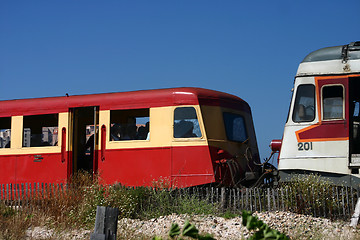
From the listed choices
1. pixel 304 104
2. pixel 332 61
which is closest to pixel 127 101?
pixel 304 104

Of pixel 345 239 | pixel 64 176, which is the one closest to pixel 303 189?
pixel 345 239

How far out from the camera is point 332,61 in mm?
10430

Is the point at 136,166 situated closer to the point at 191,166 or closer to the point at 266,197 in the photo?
the point at 191,166

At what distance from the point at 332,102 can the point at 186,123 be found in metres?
3.43

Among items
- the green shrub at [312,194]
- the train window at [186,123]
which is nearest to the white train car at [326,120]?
the green shrub at [312,194]

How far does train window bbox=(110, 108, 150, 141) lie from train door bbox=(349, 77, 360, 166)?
480 cm

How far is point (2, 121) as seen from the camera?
1383 cm

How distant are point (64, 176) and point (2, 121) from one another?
8.85 ft

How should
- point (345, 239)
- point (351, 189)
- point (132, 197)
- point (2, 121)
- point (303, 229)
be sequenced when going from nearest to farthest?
point (345, 239) < point (303, 229) < point (351, 189) < point (132, 197) < point (2, 121)

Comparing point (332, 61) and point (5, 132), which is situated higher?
point (332, 61)

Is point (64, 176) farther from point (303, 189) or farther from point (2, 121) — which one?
point (303, 189)

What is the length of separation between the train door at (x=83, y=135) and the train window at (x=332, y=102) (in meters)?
5.83

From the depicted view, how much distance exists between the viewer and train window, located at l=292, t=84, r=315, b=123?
10.4 metres

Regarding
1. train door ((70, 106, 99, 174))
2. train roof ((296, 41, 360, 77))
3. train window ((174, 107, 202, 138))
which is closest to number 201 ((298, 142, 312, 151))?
train roof ((296, 41, 360, 77))
